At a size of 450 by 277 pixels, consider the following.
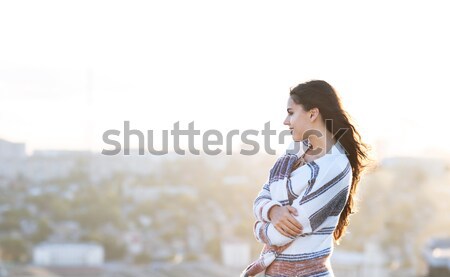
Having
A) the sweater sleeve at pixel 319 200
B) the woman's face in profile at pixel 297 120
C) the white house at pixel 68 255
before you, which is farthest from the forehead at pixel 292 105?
the white house at pixel 68 255

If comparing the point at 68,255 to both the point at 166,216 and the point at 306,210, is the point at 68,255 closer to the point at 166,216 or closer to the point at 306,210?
the point at 166,216

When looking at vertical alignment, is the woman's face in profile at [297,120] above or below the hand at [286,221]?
above

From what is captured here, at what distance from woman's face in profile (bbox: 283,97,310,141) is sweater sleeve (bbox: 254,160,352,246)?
76 mm

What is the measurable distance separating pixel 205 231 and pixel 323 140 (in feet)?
83.3

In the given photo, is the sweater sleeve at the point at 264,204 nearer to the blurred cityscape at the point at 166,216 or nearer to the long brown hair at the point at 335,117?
the long brown hair at the point at 335,117

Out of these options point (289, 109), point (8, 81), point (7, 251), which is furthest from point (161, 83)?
point (289, 109)

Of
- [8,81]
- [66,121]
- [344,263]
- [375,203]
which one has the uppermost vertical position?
[8,81]

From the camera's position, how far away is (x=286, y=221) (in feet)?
4.32

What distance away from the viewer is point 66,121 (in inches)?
810

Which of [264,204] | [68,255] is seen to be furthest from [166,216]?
[264,204]

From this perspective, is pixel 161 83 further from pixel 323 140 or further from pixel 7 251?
pixel 323 140

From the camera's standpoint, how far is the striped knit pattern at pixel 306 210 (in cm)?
132

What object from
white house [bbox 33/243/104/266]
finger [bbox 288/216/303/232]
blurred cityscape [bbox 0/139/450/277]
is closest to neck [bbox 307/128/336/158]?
finger [bbox 288/216/303/232]

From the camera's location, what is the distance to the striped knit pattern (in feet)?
4.34
